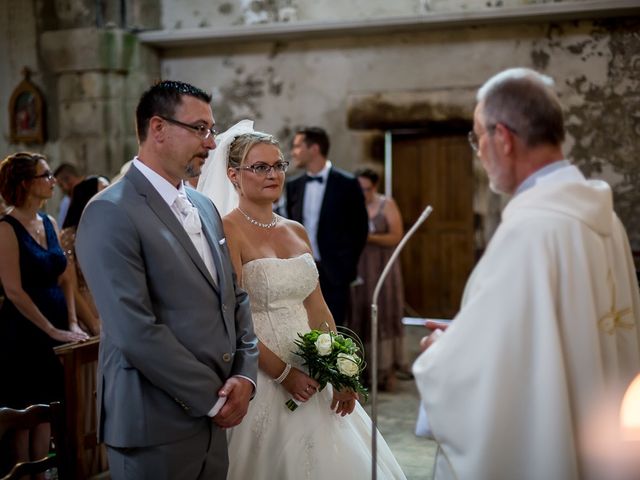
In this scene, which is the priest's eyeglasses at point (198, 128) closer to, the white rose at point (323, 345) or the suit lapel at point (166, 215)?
the suit lapel at point (166, 215)

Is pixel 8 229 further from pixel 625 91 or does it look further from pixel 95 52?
pixel 625 91

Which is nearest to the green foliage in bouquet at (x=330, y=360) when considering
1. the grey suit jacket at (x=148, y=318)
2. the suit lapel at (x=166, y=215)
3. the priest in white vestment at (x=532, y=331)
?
the grey suit jacket at (x=148, y=318)

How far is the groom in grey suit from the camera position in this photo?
2.20 meters

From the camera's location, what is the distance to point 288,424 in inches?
116

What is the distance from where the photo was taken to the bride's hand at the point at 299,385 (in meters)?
2.93

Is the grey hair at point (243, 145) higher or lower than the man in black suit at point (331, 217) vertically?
higher

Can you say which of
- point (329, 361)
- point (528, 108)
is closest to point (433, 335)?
point (528, 108)

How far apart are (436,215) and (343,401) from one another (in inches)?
219

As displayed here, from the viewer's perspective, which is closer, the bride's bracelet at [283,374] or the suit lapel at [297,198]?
the bride's bracelet at [283,374]

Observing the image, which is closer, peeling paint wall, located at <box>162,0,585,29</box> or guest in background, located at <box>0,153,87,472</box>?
guest in background, located at <box>0,153,87,472</box>

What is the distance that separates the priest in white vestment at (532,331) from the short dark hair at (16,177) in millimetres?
2757

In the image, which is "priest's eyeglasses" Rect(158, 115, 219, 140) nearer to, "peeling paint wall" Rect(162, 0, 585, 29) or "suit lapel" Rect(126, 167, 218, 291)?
"suit lapel" Rect(126, 167, 218, 291)

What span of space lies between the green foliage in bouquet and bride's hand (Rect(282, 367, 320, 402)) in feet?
0.09

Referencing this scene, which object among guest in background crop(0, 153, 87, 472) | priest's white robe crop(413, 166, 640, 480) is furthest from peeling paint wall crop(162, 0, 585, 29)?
priest's white robe crop(413, 166, 640, 480)
